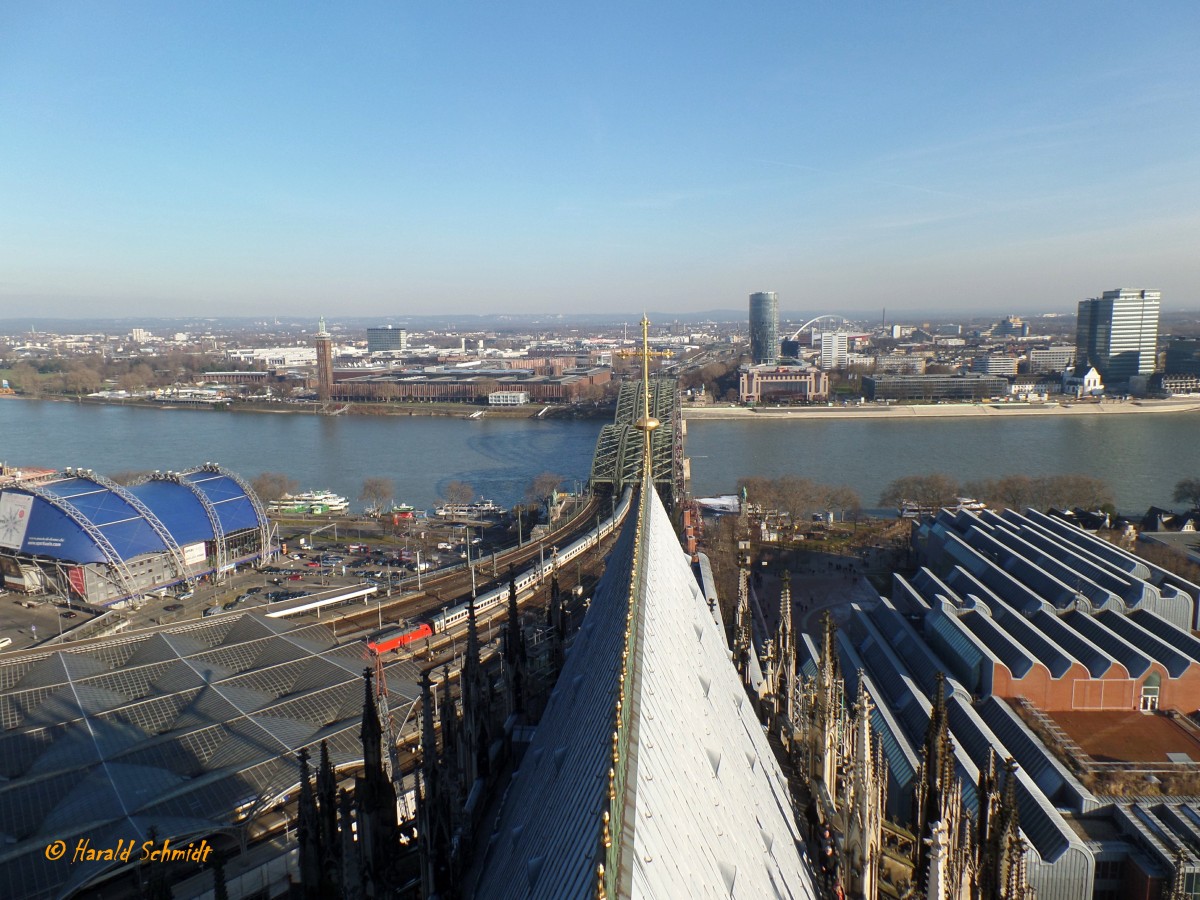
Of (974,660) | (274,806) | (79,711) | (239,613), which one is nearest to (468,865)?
(274,806)

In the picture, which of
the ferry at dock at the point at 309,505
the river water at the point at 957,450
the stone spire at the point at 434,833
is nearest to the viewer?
the stone spire at the point at 434,833

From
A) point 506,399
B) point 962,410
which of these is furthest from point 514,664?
point 506,399

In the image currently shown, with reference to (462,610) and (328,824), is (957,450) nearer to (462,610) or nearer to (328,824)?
(462,610)

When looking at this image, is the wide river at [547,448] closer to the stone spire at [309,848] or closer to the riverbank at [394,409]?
the riverbank at [394,409]

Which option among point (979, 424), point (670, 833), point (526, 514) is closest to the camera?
point (670, 833)

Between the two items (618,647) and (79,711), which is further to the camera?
(79,711)

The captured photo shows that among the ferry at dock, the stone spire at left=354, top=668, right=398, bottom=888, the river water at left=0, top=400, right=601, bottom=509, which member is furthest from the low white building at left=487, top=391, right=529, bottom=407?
the stone spire at left=354, top=668, right=398, bottom=888

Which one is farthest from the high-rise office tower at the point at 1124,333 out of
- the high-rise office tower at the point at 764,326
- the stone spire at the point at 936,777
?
the stone spire at the point at 936,777

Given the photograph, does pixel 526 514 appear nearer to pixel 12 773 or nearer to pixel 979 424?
pixel 12 773
